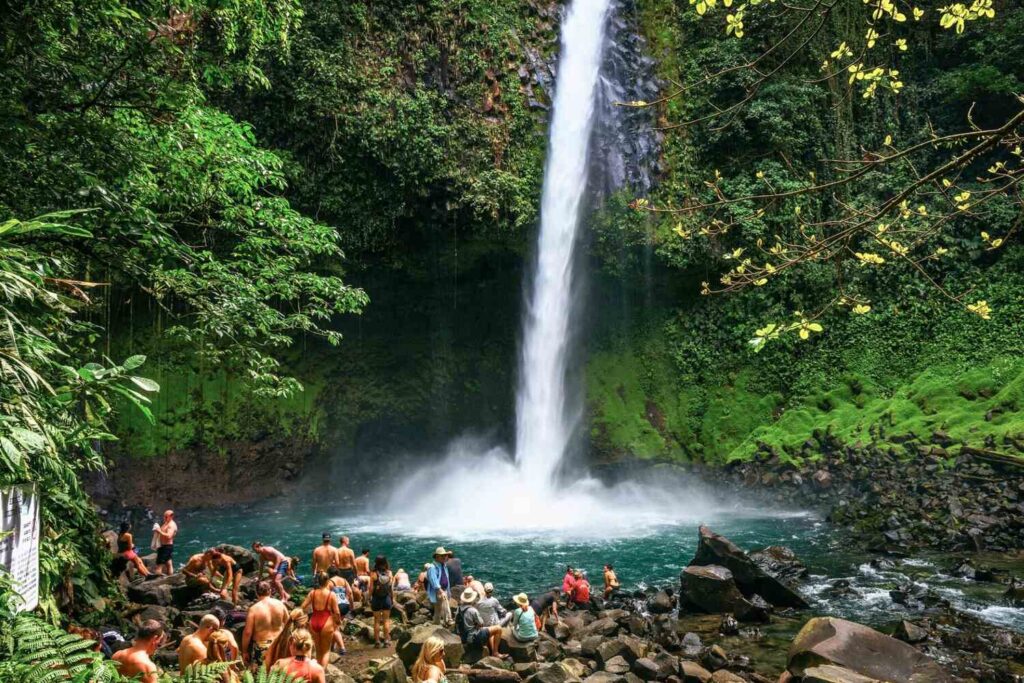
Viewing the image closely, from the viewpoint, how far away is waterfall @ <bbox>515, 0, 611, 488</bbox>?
77.5 ft

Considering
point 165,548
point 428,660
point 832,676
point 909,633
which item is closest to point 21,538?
point 428,660

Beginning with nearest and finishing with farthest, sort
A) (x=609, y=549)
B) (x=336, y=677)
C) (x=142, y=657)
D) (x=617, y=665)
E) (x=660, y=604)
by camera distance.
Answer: (x=142, y=657), (x=336, y=677), (x=617, y=665), (x=660, y=604), (x=609, y=549)

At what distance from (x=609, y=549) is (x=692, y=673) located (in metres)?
7.89

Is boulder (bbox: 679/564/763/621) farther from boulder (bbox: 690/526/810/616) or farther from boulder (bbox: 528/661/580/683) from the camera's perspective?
boulder (bbox: 528/661/580/683)

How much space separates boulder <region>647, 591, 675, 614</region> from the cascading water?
10001mm

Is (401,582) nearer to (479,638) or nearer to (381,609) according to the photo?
(381,609)

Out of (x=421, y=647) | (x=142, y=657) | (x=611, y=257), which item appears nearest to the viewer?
(x=142, y=657)

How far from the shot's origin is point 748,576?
11398 mm

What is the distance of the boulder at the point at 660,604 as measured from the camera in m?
11.3

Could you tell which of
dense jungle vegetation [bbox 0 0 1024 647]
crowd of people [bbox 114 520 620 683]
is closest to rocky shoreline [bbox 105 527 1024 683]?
crowd of people [bbox 114 520 620 683]

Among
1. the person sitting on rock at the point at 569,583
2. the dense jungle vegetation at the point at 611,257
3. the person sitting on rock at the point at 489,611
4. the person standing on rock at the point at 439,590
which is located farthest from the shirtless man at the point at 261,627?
the dense jungle vegetation at the point at 611,257

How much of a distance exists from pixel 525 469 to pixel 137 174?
1719 cm

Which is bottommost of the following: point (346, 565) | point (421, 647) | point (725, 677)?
point (725, 677)

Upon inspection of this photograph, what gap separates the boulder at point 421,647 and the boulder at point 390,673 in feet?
3.08
